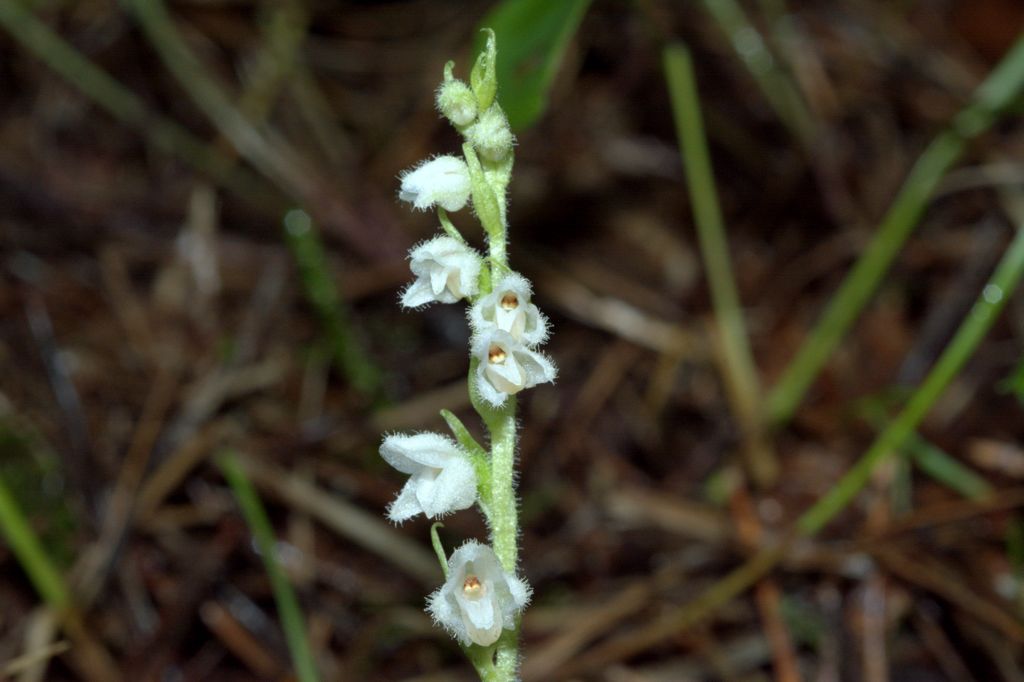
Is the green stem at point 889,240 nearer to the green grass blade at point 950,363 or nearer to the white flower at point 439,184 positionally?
the green grass blade at point 950,363

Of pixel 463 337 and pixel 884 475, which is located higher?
pixel 463 337

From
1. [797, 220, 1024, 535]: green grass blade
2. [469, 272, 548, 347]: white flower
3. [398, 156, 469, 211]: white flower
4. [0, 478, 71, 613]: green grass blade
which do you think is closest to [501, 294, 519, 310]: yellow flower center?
[469, 272, 548, 347]: white flower

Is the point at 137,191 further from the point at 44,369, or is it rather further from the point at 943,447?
the point at 943,447

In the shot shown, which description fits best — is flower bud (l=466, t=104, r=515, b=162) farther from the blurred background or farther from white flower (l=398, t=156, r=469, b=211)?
the blurred background

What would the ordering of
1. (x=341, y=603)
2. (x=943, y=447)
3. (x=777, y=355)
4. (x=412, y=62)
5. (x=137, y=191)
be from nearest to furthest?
(x=341, y=603), (x=943, y=447), (x=777, y=355), (x=137, y=191), (x=412, y=62)

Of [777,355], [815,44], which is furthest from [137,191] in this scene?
[815,44]
